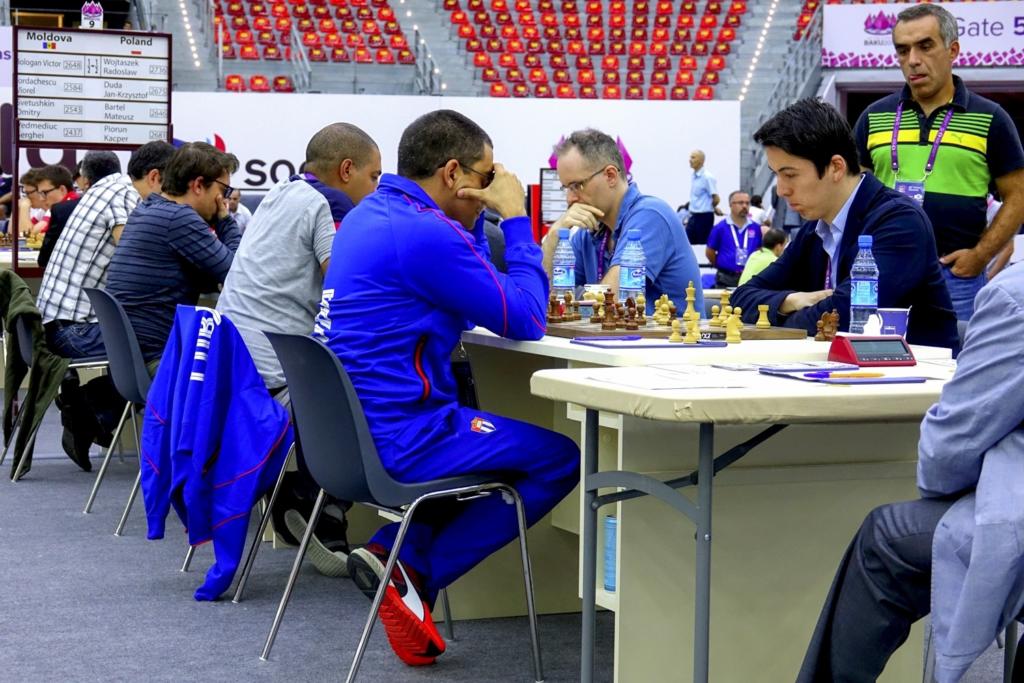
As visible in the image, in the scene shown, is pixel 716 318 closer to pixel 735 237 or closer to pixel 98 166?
pixel 98 166

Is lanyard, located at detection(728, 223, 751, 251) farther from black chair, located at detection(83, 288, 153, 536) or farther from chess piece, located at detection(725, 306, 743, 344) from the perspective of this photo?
chess piece, located at detection(725, 306, 743, 344)

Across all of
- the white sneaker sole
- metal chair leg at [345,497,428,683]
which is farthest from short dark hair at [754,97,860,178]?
the white sneaker sole

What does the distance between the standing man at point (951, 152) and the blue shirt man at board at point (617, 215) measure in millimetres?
591

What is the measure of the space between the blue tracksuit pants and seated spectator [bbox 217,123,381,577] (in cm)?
89

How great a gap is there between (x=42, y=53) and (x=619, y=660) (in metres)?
4.78

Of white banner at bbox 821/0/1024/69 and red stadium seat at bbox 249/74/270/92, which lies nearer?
white banner at bbox 821/0/1024/69

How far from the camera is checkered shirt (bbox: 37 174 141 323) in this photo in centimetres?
493

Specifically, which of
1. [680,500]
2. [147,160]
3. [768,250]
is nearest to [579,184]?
[680,500]

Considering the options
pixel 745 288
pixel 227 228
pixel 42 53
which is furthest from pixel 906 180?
pixel 42 53

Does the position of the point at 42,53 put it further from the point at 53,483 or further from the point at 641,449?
the point at 641,449

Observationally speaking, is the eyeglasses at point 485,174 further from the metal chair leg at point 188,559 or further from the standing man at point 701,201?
the standing man at point 701,201

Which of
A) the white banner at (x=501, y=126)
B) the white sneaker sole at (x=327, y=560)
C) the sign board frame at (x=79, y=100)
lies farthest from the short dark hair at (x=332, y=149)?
the white banner at (x=501, y=126)

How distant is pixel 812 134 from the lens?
2834mm

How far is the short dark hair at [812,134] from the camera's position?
2.84 m
